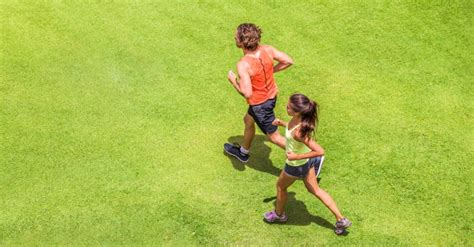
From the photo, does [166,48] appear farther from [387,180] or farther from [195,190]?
[387,180]

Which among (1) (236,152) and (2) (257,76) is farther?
(1) (236,152)

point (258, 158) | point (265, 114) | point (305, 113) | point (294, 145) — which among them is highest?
point (305, 113)

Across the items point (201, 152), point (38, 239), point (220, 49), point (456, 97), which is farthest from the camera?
point (220, 49)

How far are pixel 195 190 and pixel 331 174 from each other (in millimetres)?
1918

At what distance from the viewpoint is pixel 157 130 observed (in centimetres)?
845

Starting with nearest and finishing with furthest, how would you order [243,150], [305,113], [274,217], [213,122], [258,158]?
[305,113]
[274,217]
[243,150]
[258,158]
[213,122]

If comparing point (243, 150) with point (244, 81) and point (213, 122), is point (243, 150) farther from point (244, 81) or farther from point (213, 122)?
point (244, 81)

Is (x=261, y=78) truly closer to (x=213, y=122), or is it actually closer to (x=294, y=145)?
(x=294, y=145)

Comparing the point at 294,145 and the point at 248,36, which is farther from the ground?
the point at 248,36

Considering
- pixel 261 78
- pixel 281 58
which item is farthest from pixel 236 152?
pixel 281 58

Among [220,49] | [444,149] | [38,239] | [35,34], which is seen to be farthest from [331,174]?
[35,34]

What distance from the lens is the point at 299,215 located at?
7.29 m

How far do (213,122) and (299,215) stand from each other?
2165 millimetres

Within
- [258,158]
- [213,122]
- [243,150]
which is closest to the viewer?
A: [243,150]
